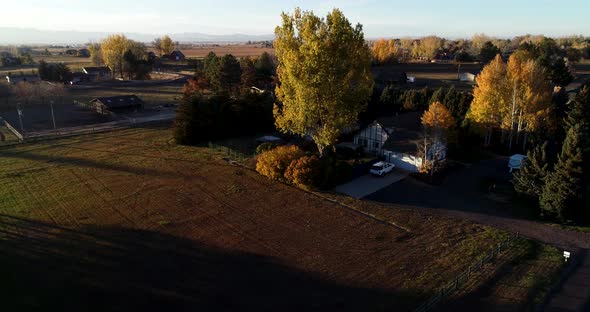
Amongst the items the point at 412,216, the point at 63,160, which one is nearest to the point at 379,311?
the point at 412,216

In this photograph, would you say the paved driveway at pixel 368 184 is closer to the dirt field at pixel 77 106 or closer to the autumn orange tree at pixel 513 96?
the autumn orange tree at pixel 513 96

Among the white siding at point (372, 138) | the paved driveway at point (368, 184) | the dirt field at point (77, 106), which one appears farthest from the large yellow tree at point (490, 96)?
the dirt field at point (77, 106)

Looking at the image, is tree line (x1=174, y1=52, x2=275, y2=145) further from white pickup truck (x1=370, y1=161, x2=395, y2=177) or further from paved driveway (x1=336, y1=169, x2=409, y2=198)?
paved driveway (x1=336, y1=169, x2=409, y2=198)

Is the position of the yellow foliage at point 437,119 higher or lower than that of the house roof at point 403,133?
higher

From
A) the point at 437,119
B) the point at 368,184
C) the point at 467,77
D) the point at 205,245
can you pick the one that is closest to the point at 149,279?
the point at 205,245

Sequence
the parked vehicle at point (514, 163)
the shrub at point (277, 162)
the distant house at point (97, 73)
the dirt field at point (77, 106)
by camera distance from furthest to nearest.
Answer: the distant house at point (97, 73)
the dirt field at point (77, 106)
the parked vehicle at point (514, 163)
the shrub at point (277, 162)

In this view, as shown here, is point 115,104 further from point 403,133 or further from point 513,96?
point 513,96
